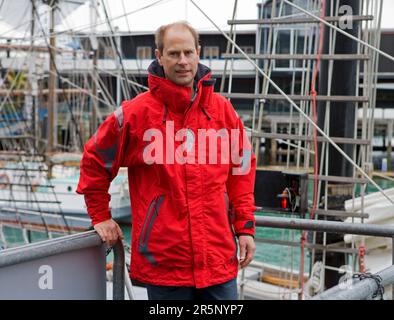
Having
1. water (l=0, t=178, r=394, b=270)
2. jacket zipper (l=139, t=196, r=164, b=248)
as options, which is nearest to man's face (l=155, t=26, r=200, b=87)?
jacket zipper (l=139, t=196, r=164, b=248)

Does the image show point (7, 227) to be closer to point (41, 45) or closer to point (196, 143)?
point (41, 45)

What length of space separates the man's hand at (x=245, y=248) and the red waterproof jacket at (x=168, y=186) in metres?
0.05

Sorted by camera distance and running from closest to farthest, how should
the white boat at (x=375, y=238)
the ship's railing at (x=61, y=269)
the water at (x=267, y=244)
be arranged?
the ship's railing at (x=61, y=269)
the white boat at (x=375, y=238)
the water at (x=267, y=244)

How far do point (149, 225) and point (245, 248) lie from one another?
429mm

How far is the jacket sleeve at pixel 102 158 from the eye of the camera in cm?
217

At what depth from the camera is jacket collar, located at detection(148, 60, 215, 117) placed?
2.15 metres

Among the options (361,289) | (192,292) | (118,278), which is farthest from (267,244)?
(361,289)

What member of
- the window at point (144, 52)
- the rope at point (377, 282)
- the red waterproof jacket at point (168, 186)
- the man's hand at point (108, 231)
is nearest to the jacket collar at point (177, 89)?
the red waterproof jacket at point (168, 186)

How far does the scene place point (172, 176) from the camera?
2.12 metres

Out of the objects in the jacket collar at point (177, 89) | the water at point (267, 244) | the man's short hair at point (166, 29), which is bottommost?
the water at point (267, 244)

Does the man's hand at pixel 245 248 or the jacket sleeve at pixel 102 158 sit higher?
the jacket sleeve at pixel 102 158

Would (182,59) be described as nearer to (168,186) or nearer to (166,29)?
(166,29)

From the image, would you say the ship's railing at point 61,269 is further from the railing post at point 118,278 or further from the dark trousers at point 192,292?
the dark trousers at point 192,292
